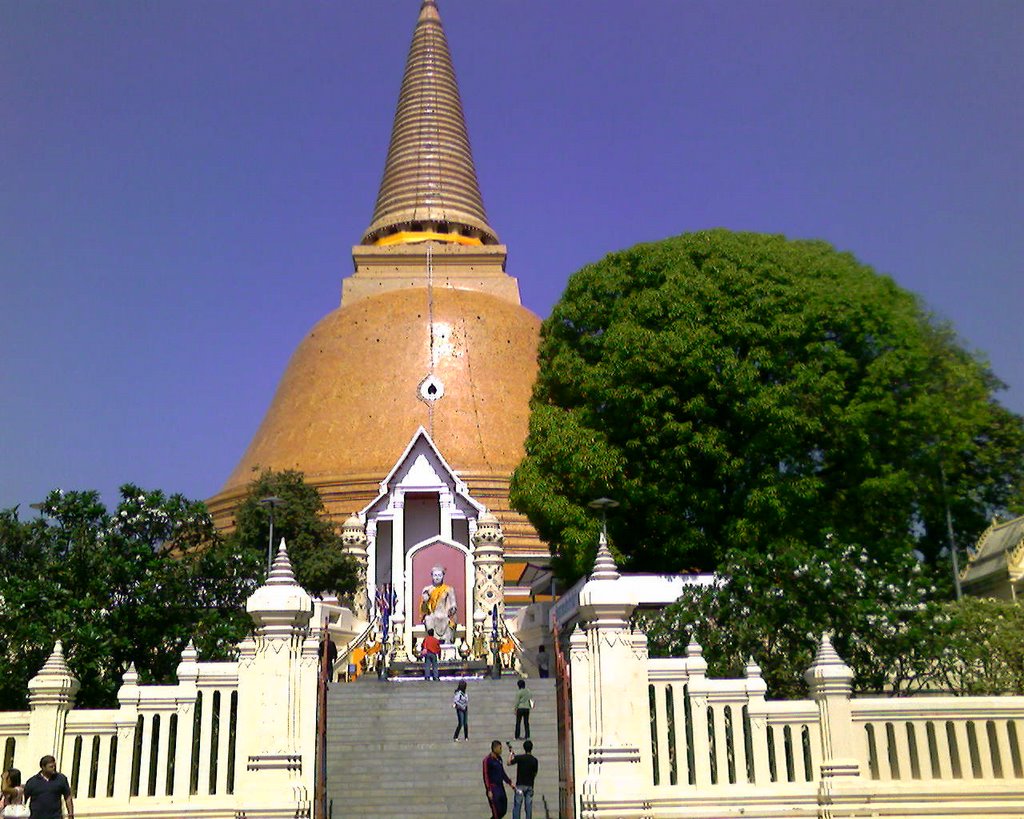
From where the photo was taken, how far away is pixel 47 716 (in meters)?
11.4

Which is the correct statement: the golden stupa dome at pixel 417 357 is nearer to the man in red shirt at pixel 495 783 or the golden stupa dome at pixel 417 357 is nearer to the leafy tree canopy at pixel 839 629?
the leafy tree canopy at pixel 839 629

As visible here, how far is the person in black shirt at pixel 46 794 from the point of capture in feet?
31.5

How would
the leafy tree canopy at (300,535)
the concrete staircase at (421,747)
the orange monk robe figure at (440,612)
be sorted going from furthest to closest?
the leafy tree canopy at (300,535)
the orange monk robe figure at (440,612)
the concrete staircase at (421,747)

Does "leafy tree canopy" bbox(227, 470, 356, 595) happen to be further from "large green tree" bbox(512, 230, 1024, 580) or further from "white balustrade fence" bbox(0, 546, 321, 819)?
"white balustrade fence" bbox(0, 546, 321, 819)

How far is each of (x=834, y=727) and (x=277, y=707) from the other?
226 inches

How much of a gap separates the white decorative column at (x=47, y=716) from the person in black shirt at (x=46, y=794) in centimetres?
165

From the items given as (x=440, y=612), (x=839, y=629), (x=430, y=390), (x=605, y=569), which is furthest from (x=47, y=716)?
(x=430, y=390)

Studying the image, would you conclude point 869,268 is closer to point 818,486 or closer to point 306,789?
point 818,486

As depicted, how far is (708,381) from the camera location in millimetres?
21812

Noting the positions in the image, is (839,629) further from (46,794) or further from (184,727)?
(46,794)

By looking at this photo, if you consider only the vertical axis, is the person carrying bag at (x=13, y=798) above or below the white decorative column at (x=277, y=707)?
below

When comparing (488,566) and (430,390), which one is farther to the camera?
(430,390)

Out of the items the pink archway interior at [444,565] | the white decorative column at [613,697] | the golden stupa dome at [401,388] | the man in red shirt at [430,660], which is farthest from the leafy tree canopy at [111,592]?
the golden stupa dome at [401,388]

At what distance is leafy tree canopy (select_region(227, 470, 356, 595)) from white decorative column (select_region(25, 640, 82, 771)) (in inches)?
526
